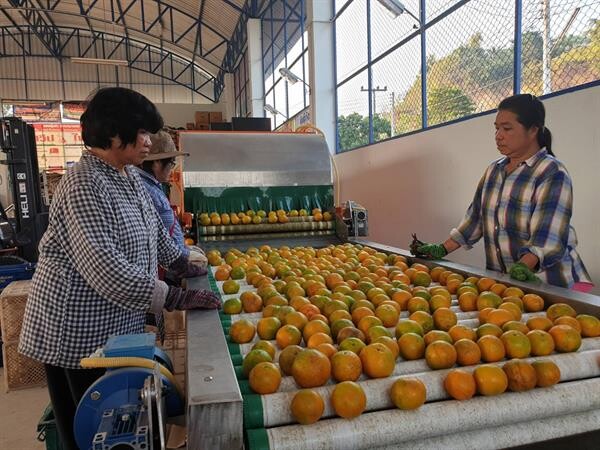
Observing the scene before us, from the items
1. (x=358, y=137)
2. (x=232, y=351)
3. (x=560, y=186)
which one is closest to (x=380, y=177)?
(x=358, y=137)

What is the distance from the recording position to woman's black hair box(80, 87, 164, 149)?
1.83 m

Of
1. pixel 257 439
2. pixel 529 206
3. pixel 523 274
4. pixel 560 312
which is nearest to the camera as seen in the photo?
Result: pixel 257 439

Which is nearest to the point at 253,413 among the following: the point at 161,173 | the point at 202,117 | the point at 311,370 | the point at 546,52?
the point at 311,370

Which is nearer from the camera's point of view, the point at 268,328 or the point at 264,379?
the point at 264,379

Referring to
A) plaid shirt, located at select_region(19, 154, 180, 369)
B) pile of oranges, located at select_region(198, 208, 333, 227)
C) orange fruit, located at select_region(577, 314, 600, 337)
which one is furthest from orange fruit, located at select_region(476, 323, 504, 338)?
pile of oranges, located at select_region(198, 208, 333, 227)

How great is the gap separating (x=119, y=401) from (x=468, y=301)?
150cm

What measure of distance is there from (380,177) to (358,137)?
5.87 feet

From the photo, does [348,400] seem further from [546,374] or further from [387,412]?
[546,374]

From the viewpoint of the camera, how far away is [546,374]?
4.60 ft

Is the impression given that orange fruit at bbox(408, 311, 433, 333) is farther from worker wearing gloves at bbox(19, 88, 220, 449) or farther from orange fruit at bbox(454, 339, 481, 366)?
worker wearing gloves at bbox(19, 88, 220, 449)

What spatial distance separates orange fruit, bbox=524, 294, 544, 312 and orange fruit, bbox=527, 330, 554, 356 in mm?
496

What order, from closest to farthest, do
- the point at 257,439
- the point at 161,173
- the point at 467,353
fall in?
the point at 257,439 < the point at 467,353 < the point at 161,173

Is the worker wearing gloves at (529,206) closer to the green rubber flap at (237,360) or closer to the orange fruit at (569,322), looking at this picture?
the orange fruit at (569,322)

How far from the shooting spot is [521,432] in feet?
4.46
